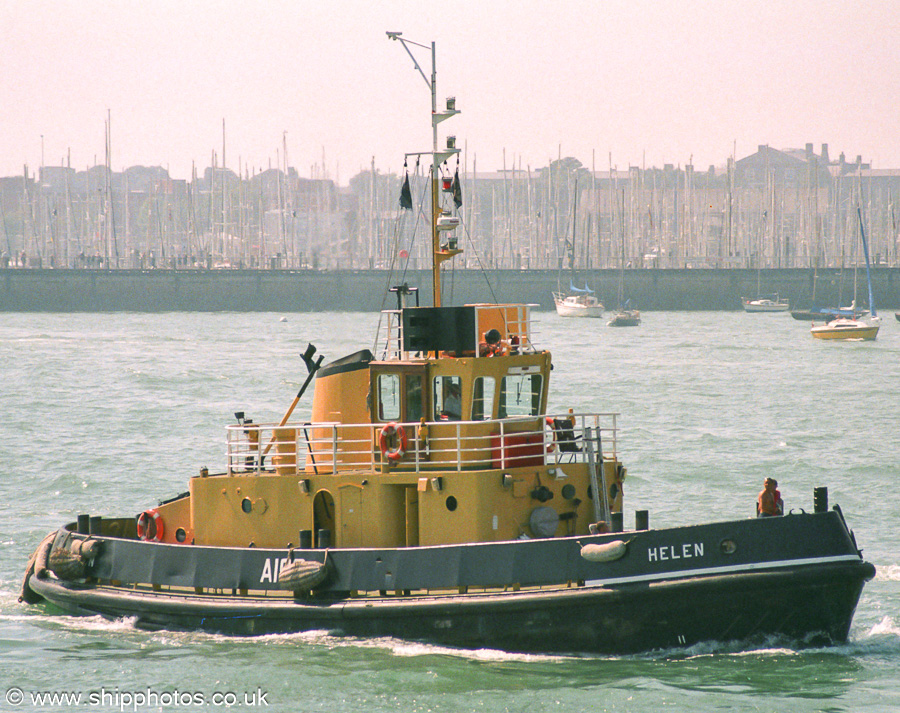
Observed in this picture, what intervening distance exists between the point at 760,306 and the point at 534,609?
90.1 m

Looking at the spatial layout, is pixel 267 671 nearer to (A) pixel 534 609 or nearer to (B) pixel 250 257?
(A) pixel 534 609

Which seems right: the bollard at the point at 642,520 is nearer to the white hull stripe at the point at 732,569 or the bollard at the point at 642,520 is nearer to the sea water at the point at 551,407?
the white hull stripe at the point at 732,569

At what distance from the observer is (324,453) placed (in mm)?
13328

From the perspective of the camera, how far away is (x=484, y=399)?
1292 cm

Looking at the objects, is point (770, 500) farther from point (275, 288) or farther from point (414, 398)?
point (275, 288)

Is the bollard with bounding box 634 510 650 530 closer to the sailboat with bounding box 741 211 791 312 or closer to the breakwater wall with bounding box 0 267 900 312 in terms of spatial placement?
the breakwater wall with bounding box 0 267 900 312

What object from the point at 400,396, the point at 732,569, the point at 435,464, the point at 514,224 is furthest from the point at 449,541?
the point at 514,224

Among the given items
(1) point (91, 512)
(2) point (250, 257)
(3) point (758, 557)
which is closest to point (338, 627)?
(3) point (758, 557)

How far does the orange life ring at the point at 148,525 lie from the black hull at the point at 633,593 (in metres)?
3.01

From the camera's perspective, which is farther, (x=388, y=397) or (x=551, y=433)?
(x=551, y=433)

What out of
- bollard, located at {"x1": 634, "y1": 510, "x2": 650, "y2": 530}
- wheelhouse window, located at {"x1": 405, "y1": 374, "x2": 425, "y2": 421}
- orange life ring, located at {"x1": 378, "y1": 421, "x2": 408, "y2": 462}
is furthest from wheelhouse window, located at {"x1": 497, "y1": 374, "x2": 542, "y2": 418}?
bollard, located at {"x1": 634, "y1": 510, "x2": 650, "y2": 530}

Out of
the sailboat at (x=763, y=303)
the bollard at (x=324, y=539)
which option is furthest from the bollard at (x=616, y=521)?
the sailboat at (x=763, y=303)

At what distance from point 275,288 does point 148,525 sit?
86809 millimetres

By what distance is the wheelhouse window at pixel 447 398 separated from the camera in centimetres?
1289
